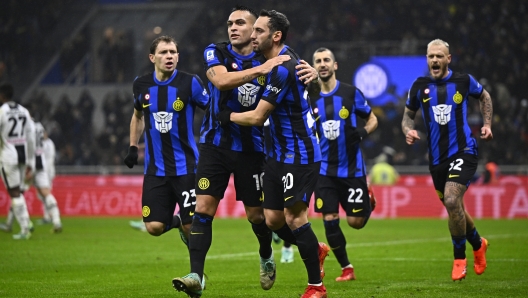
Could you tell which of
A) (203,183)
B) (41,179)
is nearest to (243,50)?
(203,183)

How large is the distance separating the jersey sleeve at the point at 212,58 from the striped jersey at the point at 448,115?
2.92 meters

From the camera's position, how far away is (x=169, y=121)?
820 centimetres

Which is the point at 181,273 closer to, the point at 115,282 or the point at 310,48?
the point at 115,282

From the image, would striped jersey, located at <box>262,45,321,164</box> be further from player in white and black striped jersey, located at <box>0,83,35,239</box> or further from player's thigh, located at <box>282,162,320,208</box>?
player in white and black striped jersey, located at <box>0,83,35,239</box>

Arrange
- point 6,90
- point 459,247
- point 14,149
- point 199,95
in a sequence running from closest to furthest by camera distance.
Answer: point 199,95, point 459,247, point 6,90, point 14,149

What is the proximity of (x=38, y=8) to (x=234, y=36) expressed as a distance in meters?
26.8

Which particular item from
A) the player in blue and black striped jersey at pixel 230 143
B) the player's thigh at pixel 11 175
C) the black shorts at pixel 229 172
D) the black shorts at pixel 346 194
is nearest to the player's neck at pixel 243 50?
the player in blue and black striped jersey at pixel 230 143

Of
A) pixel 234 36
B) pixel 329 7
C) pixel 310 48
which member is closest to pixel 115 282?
pixel 234 36

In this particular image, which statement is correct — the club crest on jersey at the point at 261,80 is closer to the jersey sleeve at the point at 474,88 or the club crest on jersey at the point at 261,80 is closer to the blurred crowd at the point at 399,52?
the jersey sleeve at the point at 474,88

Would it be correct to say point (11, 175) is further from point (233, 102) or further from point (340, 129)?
point (233, 102)

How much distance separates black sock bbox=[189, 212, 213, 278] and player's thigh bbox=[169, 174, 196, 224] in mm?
1045

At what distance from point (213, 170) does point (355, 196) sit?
9.75 ft

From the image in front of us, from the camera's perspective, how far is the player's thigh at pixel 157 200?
8070 millimetres

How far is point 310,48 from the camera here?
26.8 m
